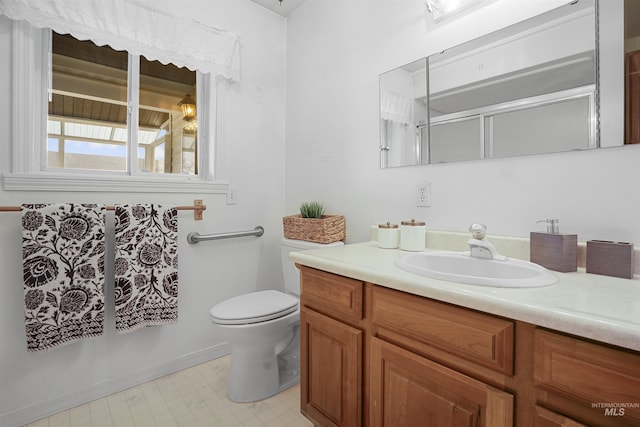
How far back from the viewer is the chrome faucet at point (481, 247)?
1.11 meters

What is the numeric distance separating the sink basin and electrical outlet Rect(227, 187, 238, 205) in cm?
133

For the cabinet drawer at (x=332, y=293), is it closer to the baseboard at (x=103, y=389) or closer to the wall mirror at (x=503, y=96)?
the wall mirror at (x=503, y=96)

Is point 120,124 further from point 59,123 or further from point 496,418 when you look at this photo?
point 496,418

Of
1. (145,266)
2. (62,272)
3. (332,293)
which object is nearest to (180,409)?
(145,266)

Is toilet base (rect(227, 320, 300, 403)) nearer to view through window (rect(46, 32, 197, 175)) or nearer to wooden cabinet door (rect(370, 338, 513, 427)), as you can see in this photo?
wooden cabinet door (rect(370, 338, 513, 427))

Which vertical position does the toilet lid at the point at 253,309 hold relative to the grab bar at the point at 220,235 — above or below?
below

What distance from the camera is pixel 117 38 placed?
1.68 meters

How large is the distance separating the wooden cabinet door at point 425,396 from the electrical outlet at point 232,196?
4.67 feet

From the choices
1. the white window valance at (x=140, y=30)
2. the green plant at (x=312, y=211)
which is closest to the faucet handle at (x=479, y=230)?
the green plant at (x=312, y=211)

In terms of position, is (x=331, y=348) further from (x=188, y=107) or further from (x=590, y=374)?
(x=188, y=107)

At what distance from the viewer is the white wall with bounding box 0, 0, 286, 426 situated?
4.83 feet

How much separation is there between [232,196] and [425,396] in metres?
1.66

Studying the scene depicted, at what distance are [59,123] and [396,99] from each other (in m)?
1.78

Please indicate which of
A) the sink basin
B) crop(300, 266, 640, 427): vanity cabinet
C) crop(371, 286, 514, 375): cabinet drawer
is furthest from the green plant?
crop(371, 286, 514, 375): cabinet drawer
